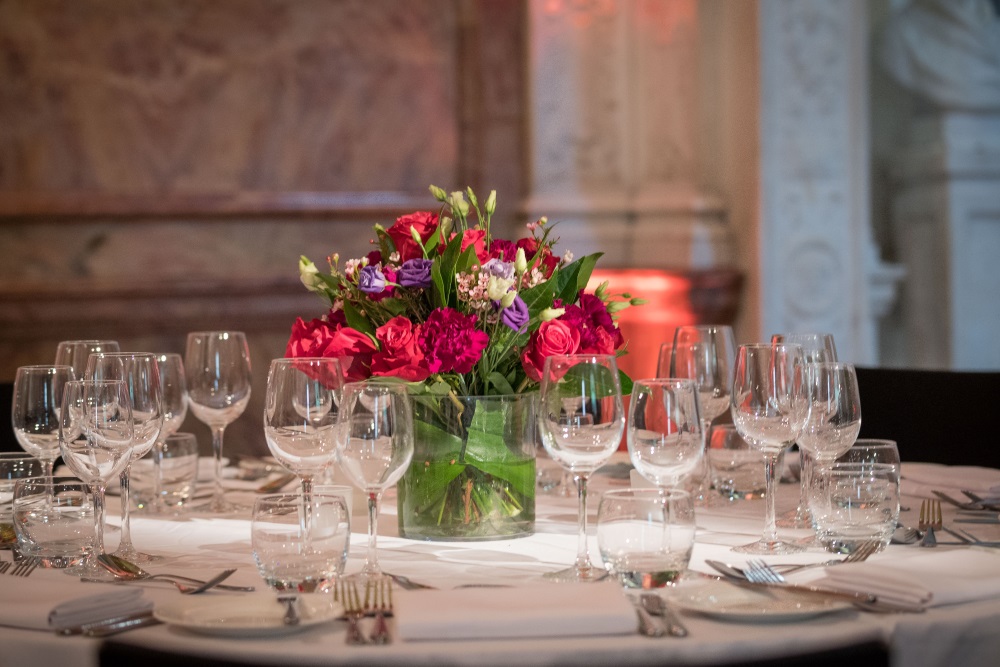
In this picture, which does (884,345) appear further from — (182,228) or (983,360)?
(182,228)

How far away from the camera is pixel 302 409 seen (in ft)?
4.66

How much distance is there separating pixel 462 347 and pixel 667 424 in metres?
0.31

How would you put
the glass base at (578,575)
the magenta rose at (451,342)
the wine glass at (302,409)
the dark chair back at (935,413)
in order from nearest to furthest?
1. the glass base at (578,575)
2. the wine glass at (302,409)
3. the magenta rose at (451,342)
4. the dark chair back at (935,413)

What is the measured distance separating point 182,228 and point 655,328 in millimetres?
1738

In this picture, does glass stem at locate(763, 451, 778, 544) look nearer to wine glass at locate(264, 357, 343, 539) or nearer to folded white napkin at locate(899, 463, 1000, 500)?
folded white napkin at locate(899, 463, 1000, 500)

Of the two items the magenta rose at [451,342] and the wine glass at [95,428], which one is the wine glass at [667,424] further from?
the wine glass at [95,428]

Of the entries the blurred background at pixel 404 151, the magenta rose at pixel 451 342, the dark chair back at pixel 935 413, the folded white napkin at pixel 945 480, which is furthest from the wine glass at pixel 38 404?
the blurred background at pixel 404 151

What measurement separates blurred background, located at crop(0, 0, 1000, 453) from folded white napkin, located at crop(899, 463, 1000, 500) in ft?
6.74

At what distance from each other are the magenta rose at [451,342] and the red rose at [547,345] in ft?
0.26

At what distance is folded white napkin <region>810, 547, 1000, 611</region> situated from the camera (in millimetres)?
1166

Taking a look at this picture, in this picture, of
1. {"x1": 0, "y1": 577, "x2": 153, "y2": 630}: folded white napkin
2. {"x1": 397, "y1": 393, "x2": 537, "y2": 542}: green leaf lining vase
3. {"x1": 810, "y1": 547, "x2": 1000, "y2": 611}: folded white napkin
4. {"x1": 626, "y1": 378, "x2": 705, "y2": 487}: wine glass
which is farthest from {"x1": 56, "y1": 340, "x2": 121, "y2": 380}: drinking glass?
{"x1": 810, "y1": 547, "x2": 1000, "y2": 611}: folded white napkin

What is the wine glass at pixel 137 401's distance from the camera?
1.48m

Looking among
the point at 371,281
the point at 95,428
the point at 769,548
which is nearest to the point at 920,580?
the point at 769,548

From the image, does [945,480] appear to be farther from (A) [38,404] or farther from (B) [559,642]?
(A) [38,404]
